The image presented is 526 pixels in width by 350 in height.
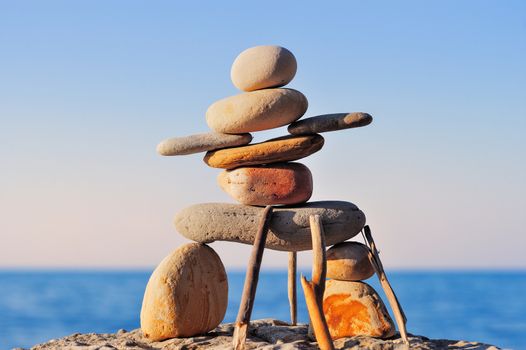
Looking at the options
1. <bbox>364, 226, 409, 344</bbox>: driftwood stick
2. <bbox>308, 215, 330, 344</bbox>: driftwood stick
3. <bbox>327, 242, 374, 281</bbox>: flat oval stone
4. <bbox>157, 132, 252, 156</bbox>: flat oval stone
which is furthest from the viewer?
<bbox>157, 132, 252, 156</bbox>: flat oval stone

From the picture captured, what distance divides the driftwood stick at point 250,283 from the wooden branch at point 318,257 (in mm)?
603

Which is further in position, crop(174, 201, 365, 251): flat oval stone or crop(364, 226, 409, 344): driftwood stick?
crop(174, 201, 365, 251): flat oval stone

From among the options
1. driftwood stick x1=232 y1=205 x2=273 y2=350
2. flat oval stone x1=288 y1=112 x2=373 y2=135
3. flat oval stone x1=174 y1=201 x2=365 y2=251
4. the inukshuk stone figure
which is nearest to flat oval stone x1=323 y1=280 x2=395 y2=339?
the inukshuk stone figure

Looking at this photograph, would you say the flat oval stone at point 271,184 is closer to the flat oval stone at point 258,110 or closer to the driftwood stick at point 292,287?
the flat oval stone at point 258,110

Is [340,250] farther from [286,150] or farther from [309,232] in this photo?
[286,150]

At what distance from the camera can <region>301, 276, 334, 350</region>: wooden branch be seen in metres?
8.65

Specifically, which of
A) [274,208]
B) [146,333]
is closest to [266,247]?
[274,208]

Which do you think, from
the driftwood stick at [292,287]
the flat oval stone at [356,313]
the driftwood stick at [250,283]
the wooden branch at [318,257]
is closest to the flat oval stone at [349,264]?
the flat oval stone at [356,313]

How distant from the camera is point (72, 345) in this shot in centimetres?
993

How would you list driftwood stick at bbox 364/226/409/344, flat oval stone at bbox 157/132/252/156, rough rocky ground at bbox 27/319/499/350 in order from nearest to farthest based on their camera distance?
rough rocky ground at bbox 27/319/499/350, driftwood stick at bbox 364/226/409/344, flat oval stone at bbox 157/132/252/156

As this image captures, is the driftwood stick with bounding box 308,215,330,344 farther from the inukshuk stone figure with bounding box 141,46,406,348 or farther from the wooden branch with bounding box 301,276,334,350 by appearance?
the inukshuk stone figure with bounding box 141,46,406,348

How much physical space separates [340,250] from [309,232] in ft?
1.75

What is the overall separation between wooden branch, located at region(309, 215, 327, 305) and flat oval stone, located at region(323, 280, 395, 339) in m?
0.78

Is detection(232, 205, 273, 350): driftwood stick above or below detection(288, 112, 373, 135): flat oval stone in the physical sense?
below
